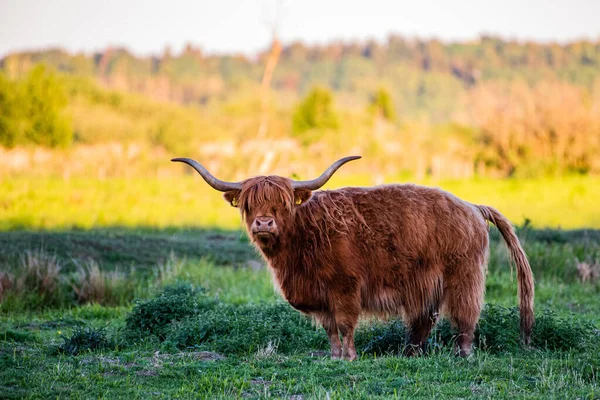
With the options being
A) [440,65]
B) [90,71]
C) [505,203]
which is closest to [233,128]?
[505,203]

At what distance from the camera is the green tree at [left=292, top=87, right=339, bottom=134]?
4619cm

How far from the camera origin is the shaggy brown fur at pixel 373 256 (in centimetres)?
665

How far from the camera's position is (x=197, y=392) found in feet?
17.4

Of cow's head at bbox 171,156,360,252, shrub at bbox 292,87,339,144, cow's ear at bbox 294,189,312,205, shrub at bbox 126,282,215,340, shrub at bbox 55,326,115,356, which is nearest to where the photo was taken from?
cow's head at bbox 171,156,360,252

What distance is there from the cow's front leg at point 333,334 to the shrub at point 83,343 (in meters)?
2.25

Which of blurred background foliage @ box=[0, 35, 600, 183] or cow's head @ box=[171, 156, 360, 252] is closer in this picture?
cow's head @ box=[171, 156, 360, 252]

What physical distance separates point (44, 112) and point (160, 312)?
30345 mm

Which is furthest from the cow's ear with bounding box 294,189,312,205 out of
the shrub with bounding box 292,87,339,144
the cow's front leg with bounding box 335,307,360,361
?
the shrub with bounding box 292,87,339,144

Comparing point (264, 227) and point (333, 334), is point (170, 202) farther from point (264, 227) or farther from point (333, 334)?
point (264, 227)

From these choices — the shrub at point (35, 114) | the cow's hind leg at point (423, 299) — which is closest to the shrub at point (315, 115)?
the shrub at point (35, 114)

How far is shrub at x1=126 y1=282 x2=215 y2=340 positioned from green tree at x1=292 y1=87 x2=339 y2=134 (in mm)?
37634

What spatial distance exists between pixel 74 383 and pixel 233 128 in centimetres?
5352

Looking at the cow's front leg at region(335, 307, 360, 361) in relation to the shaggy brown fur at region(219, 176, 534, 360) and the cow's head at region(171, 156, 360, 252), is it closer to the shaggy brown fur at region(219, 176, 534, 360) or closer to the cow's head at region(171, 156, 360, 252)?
the shaggy brown fur at region(219, 176, 534, 360)

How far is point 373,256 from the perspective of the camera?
6777 millimetres
